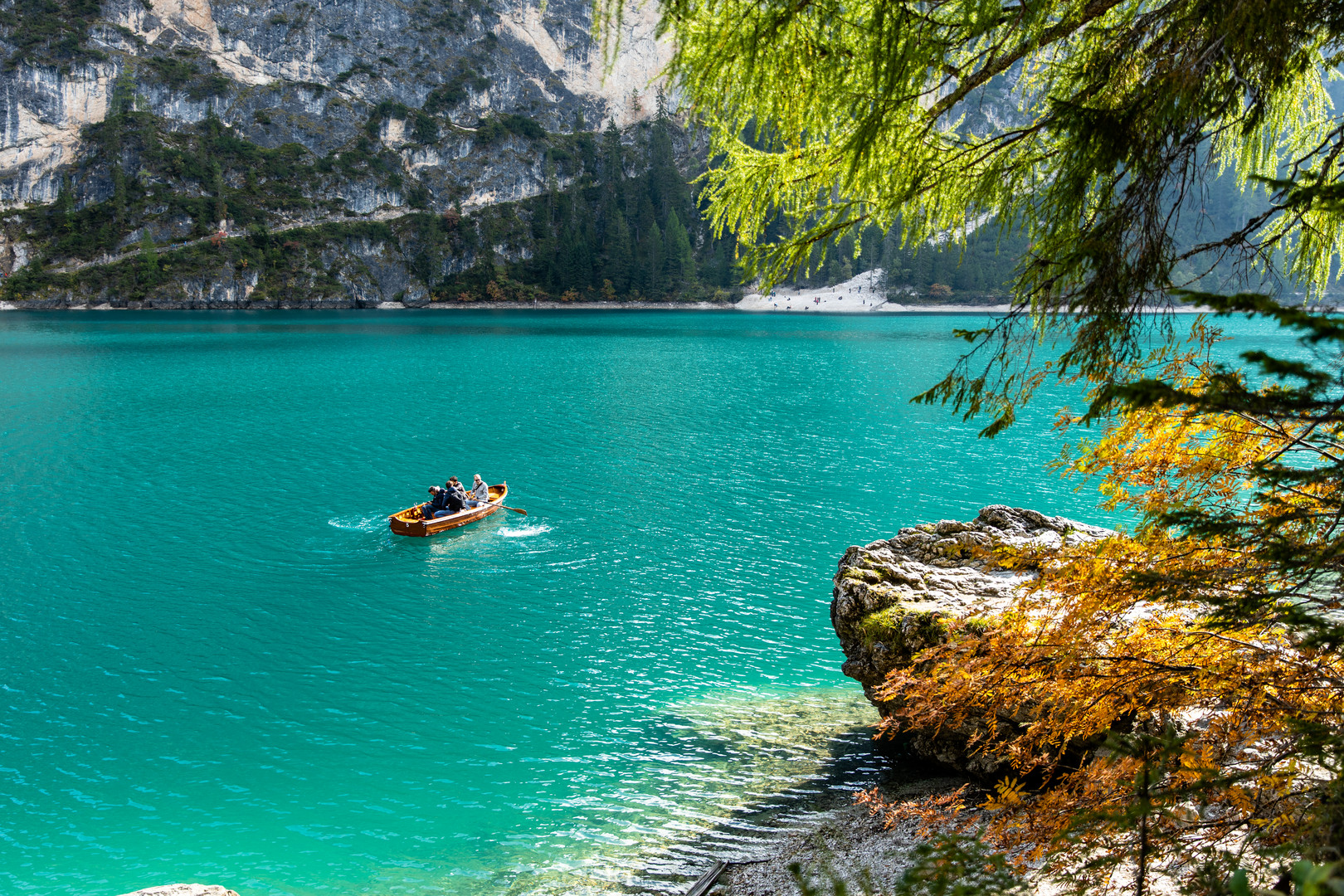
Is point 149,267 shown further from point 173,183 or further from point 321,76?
point 321,76

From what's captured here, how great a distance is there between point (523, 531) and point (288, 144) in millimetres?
176821

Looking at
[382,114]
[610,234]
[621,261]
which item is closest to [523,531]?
[621,261]

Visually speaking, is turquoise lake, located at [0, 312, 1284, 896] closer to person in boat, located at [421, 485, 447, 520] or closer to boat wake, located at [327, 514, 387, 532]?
boat wake, located at [327, 514, 387, 532]

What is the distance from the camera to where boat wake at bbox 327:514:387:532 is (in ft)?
76.4

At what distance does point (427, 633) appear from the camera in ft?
55.0

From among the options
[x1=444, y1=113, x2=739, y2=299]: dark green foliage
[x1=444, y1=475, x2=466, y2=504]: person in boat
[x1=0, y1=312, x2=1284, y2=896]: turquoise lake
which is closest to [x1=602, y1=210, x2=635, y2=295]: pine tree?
[x1=444, y1=113, x2=739, y2=299]: dark green foliage

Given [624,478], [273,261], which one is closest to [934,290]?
[273,261]

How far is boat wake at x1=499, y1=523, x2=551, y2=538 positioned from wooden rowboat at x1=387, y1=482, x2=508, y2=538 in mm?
992

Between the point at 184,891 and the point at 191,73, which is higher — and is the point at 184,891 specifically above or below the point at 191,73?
below

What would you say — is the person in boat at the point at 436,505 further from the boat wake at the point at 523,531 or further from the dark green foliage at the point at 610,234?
the dark green foliage at the point at 610,234

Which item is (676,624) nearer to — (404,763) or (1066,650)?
(404,763)

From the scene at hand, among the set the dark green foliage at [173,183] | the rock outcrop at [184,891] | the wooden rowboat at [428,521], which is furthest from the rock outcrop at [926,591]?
the dark green foliage at [173,183]

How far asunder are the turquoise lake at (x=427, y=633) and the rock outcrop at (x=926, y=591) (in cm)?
179

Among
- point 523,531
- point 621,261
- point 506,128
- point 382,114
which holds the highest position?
point 382,114
